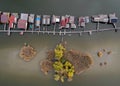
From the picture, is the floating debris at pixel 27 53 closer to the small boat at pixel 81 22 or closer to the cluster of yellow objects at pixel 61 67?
the cluster of yellow objects at pixel 61 67

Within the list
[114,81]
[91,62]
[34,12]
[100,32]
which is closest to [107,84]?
[114,81]

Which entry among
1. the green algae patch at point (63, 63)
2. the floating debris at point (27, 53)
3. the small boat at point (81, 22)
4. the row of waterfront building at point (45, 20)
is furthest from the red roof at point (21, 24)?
the small boat at point (81, 22)

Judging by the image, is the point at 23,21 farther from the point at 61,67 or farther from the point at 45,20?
the point at 61,67

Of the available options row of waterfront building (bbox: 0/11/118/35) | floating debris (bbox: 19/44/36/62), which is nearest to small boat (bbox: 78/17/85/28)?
row of waterfront building (bbox: 0/11/118/35)

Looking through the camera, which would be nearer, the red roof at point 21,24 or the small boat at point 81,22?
the red roof at point 21,24

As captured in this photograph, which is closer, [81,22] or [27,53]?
[27,53]

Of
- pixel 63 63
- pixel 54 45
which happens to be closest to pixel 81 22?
pixel 54 45
